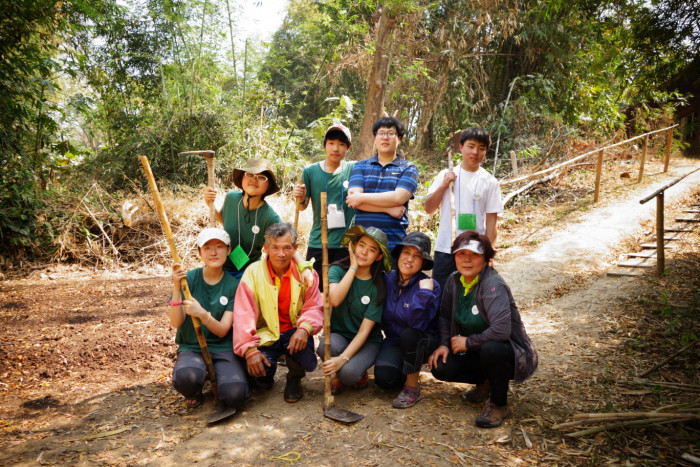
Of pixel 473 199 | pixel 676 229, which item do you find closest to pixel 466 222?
pixel 473 199

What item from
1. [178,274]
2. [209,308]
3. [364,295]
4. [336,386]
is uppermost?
[178,274]

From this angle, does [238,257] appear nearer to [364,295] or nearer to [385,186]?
[364,295]

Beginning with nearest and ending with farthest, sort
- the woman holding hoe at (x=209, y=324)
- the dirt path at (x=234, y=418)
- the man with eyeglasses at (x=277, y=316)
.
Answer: the dirt path at (x=234, y=418) → the woman holding hoe at (x=209, y=324) → the man with eyeglasses at (x=277, y=316)

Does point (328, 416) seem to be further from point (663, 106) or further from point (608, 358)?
point (663, 106)

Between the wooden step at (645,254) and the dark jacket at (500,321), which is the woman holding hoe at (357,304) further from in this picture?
the wooden step at (645,254)

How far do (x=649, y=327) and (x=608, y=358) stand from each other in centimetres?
77

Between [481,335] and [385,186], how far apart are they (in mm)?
1186

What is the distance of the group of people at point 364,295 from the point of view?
2738mm

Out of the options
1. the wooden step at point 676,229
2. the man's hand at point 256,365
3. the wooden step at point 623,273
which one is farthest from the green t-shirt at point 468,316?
the wooden step at point 676,229

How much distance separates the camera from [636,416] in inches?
90.7

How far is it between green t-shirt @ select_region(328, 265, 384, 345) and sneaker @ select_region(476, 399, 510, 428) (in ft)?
2.76

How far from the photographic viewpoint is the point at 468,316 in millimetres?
2801

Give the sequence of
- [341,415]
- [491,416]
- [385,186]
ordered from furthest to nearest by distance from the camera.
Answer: [385,186] < [341,415] < [491,416]

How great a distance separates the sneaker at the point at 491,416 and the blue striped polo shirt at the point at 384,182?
1.18 metres
